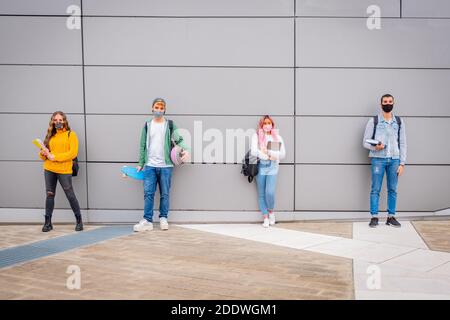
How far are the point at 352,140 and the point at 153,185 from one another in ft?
11.3

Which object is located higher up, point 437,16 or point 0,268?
point 437,16

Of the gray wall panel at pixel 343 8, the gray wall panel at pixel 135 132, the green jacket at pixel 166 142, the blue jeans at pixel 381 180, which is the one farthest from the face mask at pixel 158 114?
the blue jeans at pixel 381 180

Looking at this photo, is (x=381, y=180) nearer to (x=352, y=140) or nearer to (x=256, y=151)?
(x=352, y=140)

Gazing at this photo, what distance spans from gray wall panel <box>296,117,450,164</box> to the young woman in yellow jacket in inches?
148

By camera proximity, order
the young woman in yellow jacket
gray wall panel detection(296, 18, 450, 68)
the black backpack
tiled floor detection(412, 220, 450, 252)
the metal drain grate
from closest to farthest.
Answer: the metal drain grate, tiled floor detection(412, 220, 450, 252), the young woman in yellow jacket, the black backpack, gray wall panel detection(296, 18, 450, 68)

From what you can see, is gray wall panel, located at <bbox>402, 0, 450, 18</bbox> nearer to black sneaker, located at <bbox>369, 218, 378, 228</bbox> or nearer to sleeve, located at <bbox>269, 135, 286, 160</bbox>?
sleeve, located at <bbox>269, 135, 286, 160</bbox>

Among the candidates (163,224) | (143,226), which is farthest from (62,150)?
(163,224)

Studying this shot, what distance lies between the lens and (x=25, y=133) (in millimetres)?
8555

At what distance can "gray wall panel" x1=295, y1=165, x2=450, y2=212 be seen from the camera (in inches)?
335

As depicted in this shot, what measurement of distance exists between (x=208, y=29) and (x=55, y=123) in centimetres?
294

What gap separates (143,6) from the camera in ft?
27.4

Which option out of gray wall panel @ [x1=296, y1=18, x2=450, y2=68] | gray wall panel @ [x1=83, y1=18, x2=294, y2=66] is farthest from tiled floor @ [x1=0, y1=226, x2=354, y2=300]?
gray wall panel @ [x1=296, y1=18, x2=450, y2=68]
